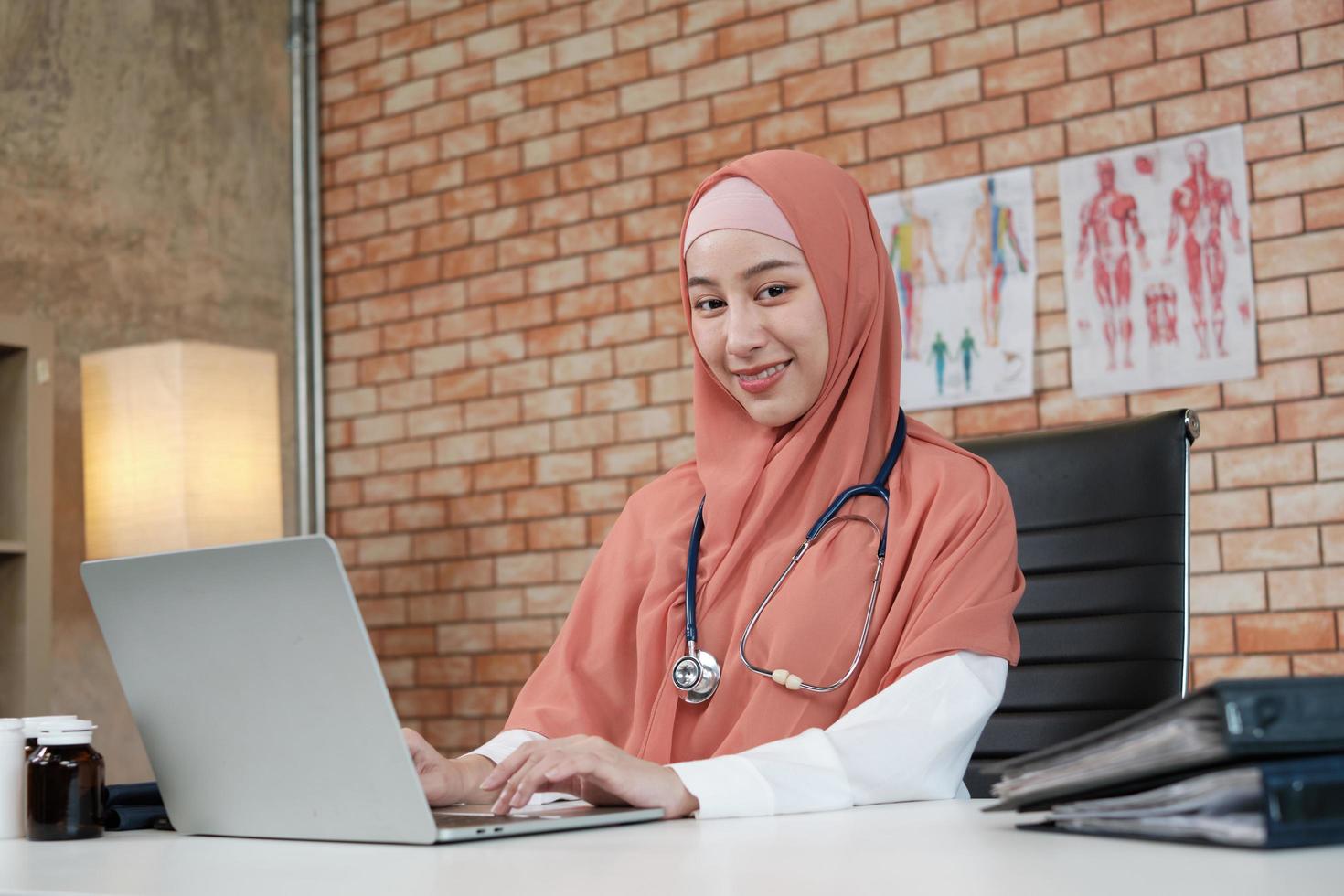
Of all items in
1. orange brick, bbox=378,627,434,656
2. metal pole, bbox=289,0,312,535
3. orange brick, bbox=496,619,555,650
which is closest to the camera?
orange brick, bbox=496,619,555,650

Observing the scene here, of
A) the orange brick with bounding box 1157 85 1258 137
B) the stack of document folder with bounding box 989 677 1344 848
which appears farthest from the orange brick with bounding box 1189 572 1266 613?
the stack of document folder with bounding box 989 677 1344 848

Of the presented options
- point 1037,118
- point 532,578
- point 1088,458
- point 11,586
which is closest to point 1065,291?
point 1037,118

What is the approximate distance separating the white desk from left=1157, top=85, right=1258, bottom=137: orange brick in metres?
2.21

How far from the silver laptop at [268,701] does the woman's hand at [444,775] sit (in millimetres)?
144

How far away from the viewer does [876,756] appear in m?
1.33

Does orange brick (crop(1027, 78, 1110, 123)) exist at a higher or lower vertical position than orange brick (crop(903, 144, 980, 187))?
higher

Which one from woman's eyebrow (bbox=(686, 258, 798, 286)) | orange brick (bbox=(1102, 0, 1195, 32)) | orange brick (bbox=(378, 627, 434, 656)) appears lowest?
orange brick (bbox=(378, 627, 434, 656))

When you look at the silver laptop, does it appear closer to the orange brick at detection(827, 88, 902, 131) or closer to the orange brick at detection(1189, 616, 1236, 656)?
the orange brick at detection(1189, 616, 1236, 656)

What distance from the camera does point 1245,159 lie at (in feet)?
9.50

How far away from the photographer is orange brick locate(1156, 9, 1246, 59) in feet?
9.61

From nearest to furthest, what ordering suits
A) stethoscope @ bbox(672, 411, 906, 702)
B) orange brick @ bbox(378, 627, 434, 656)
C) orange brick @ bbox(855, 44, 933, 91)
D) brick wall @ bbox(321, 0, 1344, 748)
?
stethoscope @ bbox(672, 411, 906, 702)
brick wall @ bbox(321, 0, 1344, 748)
orange brick @ bbox(855, 44, 933, 91)
orange brick @ bbox(378, 627, 434, 656)

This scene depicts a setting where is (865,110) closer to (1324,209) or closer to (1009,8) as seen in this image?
(1009,8)

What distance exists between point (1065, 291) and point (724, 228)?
1577mm

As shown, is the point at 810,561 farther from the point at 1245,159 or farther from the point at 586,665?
the point at 1245,159
